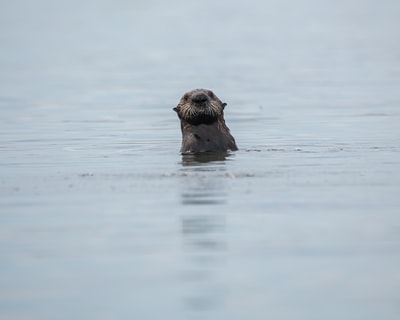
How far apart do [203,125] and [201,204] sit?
4058 mm

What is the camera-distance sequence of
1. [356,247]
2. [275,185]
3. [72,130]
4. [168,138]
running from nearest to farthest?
[356,247], [275,185], [168,138], [72,130]

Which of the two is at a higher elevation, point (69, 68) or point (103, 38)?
point (103, 38)

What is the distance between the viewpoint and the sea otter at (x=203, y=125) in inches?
546

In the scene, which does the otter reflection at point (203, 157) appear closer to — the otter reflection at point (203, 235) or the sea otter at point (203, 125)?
the sea otter at point (203, 125)

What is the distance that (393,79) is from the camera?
2800cm

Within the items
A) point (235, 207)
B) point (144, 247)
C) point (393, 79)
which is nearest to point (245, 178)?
point (235, 207)

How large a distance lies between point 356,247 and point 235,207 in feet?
5.50

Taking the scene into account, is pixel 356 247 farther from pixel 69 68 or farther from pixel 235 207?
pixel 69 68

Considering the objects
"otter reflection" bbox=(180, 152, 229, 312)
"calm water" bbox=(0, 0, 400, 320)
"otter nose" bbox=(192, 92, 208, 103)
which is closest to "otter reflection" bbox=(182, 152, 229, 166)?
"calm water" bbox=(0, 0, 400, 320)

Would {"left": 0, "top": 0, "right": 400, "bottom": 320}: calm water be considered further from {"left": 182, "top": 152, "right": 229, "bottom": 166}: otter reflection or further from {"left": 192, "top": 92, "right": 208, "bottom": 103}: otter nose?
{"left": 192, "top": 92, "right": 208, "bottom": 103}: otter nose

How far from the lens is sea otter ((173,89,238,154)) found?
546 inches

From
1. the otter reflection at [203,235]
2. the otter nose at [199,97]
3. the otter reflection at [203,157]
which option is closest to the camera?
the otter reflection at [203,235]

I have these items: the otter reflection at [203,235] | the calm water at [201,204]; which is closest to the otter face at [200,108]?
the calm water at [201,204]

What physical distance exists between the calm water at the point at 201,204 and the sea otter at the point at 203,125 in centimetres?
34
